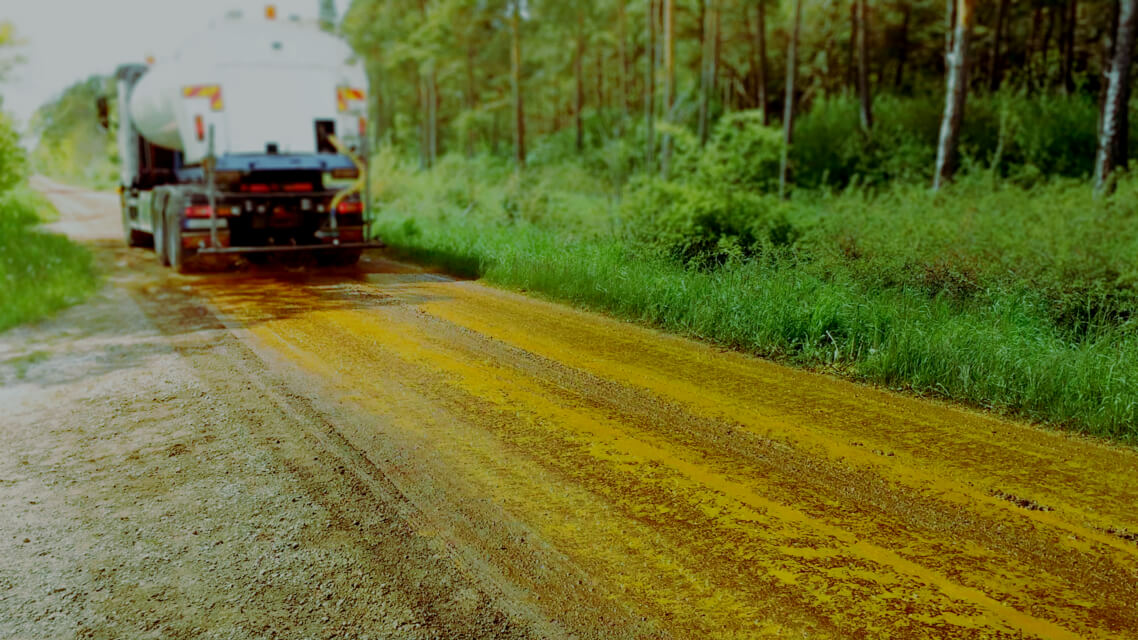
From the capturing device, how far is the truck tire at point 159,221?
611 inches

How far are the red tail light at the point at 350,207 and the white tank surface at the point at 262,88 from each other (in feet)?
3.46

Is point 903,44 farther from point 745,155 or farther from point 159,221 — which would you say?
point 159,221

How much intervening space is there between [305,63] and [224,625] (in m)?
12.0

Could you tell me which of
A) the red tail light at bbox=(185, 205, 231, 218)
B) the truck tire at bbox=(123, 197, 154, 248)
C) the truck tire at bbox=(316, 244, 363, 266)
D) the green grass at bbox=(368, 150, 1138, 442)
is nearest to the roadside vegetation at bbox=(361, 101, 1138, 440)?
the green grass at bbox=(368, 150, 1138, 442)

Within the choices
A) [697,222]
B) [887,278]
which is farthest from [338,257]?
[887,278]

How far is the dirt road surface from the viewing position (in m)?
3.38

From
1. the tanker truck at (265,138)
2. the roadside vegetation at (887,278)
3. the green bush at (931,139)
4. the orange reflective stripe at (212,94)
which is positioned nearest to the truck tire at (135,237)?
the tanker truck at (265,138)

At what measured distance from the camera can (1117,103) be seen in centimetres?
1519

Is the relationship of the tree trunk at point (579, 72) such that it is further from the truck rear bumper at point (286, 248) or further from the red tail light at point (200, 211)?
the red tail light at point (200, 211)

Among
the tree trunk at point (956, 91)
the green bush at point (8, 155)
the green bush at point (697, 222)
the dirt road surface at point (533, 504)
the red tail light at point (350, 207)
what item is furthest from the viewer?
the green bush at point (8, 155)

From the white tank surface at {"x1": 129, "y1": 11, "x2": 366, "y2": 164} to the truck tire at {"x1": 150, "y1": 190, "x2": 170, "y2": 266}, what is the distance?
6.60 feet

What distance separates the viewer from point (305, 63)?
1357cm

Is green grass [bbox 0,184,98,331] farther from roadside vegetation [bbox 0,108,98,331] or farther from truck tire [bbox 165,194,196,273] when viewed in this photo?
truck tire [bbox 165,194,196,273]

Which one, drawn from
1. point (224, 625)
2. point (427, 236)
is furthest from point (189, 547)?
point (427, 236)
